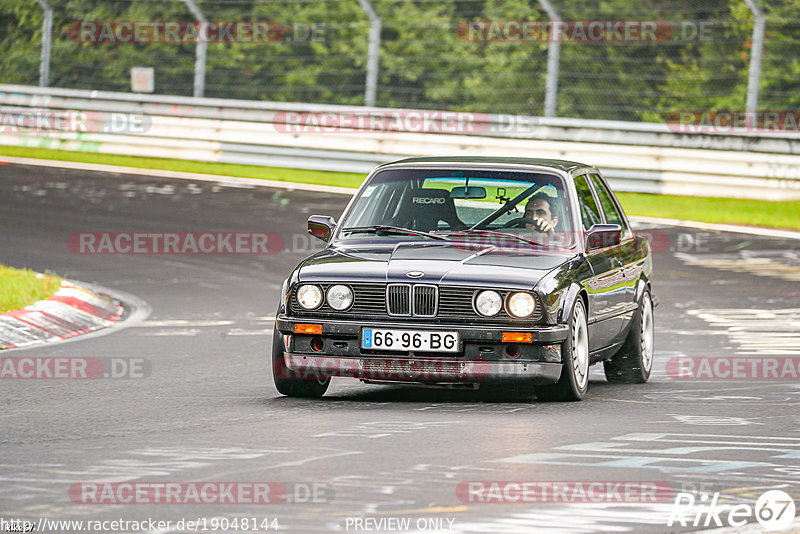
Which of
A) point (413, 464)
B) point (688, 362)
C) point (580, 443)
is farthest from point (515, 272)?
point (688, 362)

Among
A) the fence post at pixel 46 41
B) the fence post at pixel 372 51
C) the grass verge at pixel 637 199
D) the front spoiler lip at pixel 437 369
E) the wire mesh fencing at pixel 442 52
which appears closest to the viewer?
the front spoiler lip at pixel 437 369

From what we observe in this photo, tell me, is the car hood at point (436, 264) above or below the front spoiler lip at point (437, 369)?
above

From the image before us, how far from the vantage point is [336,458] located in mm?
7246

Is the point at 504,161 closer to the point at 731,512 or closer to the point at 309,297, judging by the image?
the point at 309,297

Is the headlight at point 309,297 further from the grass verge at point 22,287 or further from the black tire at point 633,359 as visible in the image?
the grass verge at point 22,287

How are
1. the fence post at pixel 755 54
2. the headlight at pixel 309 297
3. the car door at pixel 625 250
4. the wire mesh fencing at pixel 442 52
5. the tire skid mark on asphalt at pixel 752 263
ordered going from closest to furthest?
the headlight at pixel 309 297 < the car door at pixel 625 250 < the tire skid mark on asphalt at pixel 752 263 < the fence post at pixel 755 54 < the wire mesh fencing at pixel 442 52

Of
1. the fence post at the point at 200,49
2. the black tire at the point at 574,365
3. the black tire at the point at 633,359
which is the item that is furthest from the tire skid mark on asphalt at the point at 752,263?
the fence post at the point at 200,49

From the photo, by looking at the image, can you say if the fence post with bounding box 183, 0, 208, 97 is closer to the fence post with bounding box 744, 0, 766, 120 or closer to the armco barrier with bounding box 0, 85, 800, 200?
the armco barrier with bounding box 0, 85, 800, 200

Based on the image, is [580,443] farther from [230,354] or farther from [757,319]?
[757,319]

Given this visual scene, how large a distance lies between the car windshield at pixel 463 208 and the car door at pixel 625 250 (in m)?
0.72

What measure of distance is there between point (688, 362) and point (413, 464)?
484cm

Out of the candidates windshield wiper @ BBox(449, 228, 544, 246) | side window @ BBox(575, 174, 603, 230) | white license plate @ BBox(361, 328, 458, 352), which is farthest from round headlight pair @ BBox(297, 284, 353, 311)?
side window @ BBox(575, 174, 603, 230)

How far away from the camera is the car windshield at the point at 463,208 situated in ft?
32.7

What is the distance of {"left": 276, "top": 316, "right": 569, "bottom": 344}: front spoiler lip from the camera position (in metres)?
8.87
